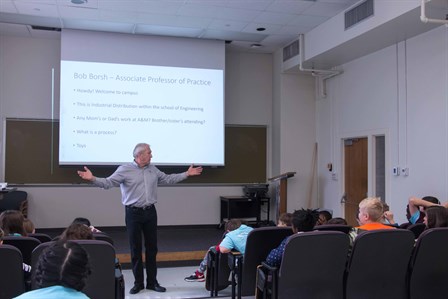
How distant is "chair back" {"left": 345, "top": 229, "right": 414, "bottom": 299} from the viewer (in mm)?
2762

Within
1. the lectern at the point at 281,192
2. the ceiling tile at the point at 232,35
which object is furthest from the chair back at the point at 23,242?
the lectern at the point at 281,192

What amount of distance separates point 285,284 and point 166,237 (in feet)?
14.1

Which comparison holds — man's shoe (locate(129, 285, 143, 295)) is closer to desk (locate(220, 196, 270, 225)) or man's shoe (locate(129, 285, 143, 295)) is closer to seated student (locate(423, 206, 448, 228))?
seated student (locate(423, 206, 448, 228))

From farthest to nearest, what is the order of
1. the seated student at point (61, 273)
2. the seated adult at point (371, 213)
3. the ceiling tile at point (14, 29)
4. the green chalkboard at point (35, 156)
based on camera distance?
the green chalkboard at point (35, 156) → the ceiling tile at point (14, 29) → the seated adult at point (371, 213) → the seated student at point (61, 273)

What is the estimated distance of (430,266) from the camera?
2.95 metres

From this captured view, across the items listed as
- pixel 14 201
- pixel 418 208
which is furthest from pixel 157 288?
pixel 14 201

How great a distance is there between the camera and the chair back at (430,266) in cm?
289

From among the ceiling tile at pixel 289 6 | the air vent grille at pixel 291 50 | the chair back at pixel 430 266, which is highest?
the ceiling tile at pixel 289 6

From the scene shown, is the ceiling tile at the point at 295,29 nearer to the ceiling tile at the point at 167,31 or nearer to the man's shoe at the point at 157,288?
the ceiling tile at the point at 167,31

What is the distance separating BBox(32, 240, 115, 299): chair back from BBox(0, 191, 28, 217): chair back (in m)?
4.52

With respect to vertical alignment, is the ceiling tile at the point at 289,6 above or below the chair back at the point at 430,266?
above

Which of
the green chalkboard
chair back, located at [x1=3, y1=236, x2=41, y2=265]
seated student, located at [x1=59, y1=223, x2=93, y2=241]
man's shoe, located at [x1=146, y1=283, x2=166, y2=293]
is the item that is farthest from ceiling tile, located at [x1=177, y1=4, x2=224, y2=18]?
chair back, located at [x1=3, y1=236, x2=41, y2=265]

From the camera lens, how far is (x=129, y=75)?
23.1ft

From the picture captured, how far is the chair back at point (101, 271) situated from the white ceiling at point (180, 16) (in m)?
4.02
